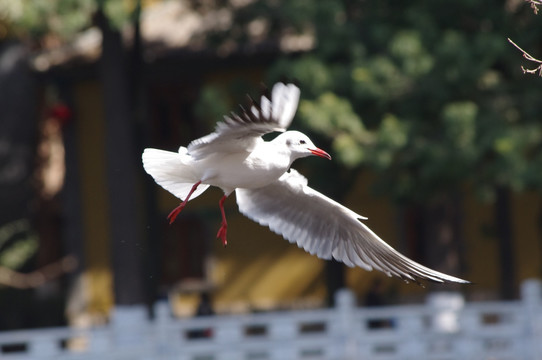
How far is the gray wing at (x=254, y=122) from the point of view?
212 inches

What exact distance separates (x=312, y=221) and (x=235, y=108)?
8402 mm

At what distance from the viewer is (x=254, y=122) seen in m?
5.40

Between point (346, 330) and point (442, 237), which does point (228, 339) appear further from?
point (442, 237)

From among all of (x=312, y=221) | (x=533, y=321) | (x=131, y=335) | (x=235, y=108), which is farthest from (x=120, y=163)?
(x=312, y=221)

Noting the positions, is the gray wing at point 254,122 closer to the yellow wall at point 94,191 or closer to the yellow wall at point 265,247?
the yellow wall at point 265,247

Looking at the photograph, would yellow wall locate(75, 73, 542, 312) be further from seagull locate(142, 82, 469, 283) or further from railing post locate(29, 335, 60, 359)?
seagull locate(142, 82, 469, 283)

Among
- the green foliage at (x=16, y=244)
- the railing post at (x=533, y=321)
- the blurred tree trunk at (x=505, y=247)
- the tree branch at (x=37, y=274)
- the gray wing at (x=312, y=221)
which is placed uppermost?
the green foliage at (x=16, y=244)

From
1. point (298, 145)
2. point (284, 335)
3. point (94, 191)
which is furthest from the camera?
point (94, 191)

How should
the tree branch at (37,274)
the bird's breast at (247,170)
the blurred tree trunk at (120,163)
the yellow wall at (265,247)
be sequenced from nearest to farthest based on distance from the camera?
the bird's breast at (247,170) → the blurred tree trunk at (120,163) → the yellow wall at (265,247) → the tree branch at (37,274)

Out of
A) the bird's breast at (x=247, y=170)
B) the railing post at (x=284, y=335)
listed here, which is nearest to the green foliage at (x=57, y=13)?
the railing post at (x=284, y=335)

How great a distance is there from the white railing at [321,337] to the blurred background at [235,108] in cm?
160

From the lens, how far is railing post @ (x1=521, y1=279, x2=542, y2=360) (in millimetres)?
13828

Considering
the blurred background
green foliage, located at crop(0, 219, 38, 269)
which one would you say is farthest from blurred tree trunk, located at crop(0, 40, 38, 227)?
green foliage, located at crop(0, 219, 38, 269)

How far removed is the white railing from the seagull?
195 inches
